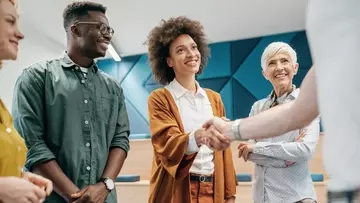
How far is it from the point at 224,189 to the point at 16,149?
1018 millimetres

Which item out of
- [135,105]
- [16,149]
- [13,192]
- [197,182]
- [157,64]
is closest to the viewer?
[13,192]

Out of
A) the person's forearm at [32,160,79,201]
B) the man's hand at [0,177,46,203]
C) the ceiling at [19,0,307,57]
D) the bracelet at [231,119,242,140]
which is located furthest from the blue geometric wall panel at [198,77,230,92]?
the man's hand at [0,177,46,203]

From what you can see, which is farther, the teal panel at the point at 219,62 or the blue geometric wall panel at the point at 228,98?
the teal panel at the point at 219,62

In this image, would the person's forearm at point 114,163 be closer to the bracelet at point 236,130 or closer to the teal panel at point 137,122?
the bracelet at point 236,130

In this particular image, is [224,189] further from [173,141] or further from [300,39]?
[300,39]

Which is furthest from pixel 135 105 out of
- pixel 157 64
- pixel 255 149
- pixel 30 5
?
pixel 255 149

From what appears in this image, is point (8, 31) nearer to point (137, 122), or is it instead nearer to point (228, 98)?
point (228, 98)

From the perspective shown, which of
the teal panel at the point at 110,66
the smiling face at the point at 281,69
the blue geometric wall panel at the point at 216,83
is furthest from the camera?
the teal panel at the point at 110,66

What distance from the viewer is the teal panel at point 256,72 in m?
4.98

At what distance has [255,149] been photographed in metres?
1.92

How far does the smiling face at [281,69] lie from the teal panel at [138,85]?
12.1ft

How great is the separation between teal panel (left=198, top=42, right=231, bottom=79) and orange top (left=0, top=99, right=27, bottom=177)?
13.1 ft

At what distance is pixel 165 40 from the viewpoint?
2.21 metres

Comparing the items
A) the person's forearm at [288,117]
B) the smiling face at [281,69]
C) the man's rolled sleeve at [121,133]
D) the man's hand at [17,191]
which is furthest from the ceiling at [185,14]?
the man's hand at [17,191]
